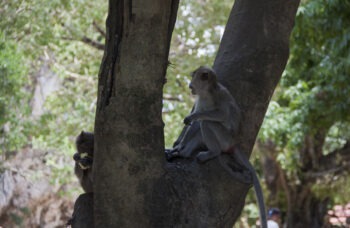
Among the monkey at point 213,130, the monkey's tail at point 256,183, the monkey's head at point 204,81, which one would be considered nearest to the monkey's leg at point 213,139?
the monkey at point 213,130

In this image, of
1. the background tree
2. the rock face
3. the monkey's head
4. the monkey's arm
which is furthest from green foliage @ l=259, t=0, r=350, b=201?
the rock face

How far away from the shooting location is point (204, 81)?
14.5 ft

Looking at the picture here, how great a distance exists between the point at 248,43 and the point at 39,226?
35.4ft

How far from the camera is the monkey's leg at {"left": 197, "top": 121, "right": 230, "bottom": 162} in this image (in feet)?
12.6

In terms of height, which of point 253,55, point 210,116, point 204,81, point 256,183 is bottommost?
point 256,183

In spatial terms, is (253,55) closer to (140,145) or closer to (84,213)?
(140,145)

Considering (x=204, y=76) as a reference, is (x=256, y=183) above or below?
below

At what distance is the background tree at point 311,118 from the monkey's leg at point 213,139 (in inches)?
131

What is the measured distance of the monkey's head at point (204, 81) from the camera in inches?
167

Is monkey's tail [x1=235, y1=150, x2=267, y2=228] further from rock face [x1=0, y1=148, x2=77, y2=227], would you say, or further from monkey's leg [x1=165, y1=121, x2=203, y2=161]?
rock face [x1=0, y1=148, x2=77, y2=227]

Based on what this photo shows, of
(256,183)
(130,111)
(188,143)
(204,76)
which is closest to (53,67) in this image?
(204,76)

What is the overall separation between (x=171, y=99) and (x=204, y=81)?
7.12 meters

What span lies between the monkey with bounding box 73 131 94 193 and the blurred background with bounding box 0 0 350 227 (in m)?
3.99

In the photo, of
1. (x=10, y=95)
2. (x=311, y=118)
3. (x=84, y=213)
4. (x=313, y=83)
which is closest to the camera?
(x=84, y=213)
